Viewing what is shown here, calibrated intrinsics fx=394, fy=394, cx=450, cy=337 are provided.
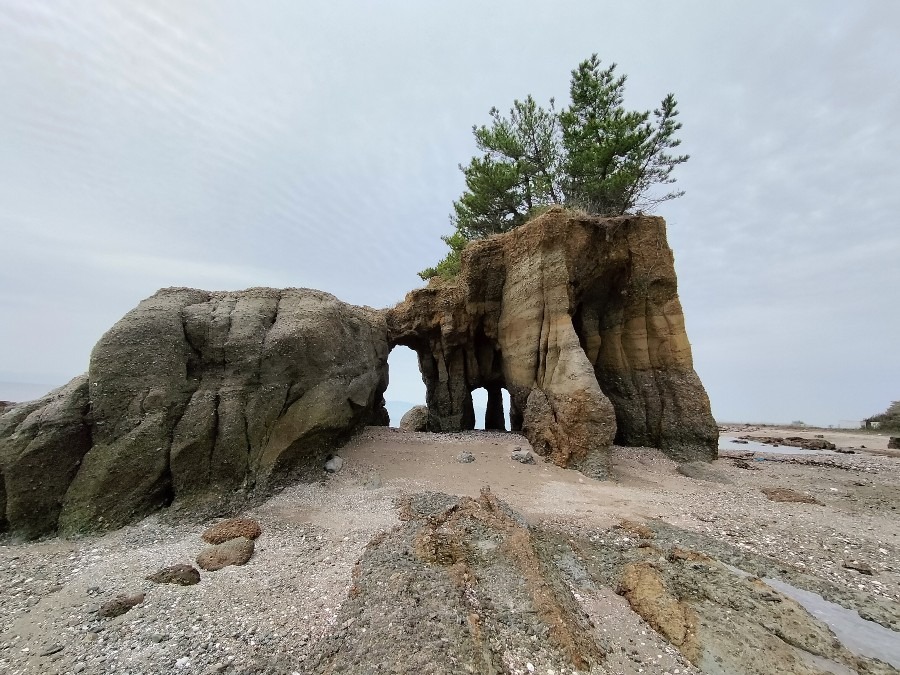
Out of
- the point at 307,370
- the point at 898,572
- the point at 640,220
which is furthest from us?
the point at 640,220

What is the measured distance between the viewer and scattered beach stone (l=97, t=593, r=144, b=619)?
4707mm

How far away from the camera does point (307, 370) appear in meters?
10.2

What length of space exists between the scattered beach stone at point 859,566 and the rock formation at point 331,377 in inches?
186

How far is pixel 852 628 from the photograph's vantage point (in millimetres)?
4348

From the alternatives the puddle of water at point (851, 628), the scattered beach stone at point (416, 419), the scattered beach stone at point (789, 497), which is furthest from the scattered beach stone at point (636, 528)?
the scattered beach stone at point (416, 419)

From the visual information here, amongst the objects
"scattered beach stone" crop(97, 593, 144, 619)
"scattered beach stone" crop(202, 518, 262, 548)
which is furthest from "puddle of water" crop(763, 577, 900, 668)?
"scattered beach stone" crop(97, 593, 144, 619)

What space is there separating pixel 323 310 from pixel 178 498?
545 cm

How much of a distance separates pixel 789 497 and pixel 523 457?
237 inches

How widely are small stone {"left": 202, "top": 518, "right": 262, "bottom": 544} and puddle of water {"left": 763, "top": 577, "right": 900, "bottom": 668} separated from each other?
7.79 m

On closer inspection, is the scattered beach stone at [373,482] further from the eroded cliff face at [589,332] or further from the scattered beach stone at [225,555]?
the eroded cliff face at [589,332]

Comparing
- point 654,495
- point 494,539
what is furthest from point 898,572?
point 494,539

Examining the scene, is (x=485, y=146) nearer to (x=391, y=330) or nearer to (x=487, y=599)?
(x=391, y=330)

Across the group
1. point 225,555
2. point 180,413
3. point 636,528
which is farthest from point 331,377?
point 636,528

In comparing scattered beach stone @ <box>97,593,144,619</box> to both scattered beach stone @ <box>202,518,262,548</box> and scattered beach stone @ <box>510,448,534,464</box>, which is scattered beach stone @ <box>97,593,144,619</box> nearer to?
scattered beach stone @ <box>202,518,262,548</box>
